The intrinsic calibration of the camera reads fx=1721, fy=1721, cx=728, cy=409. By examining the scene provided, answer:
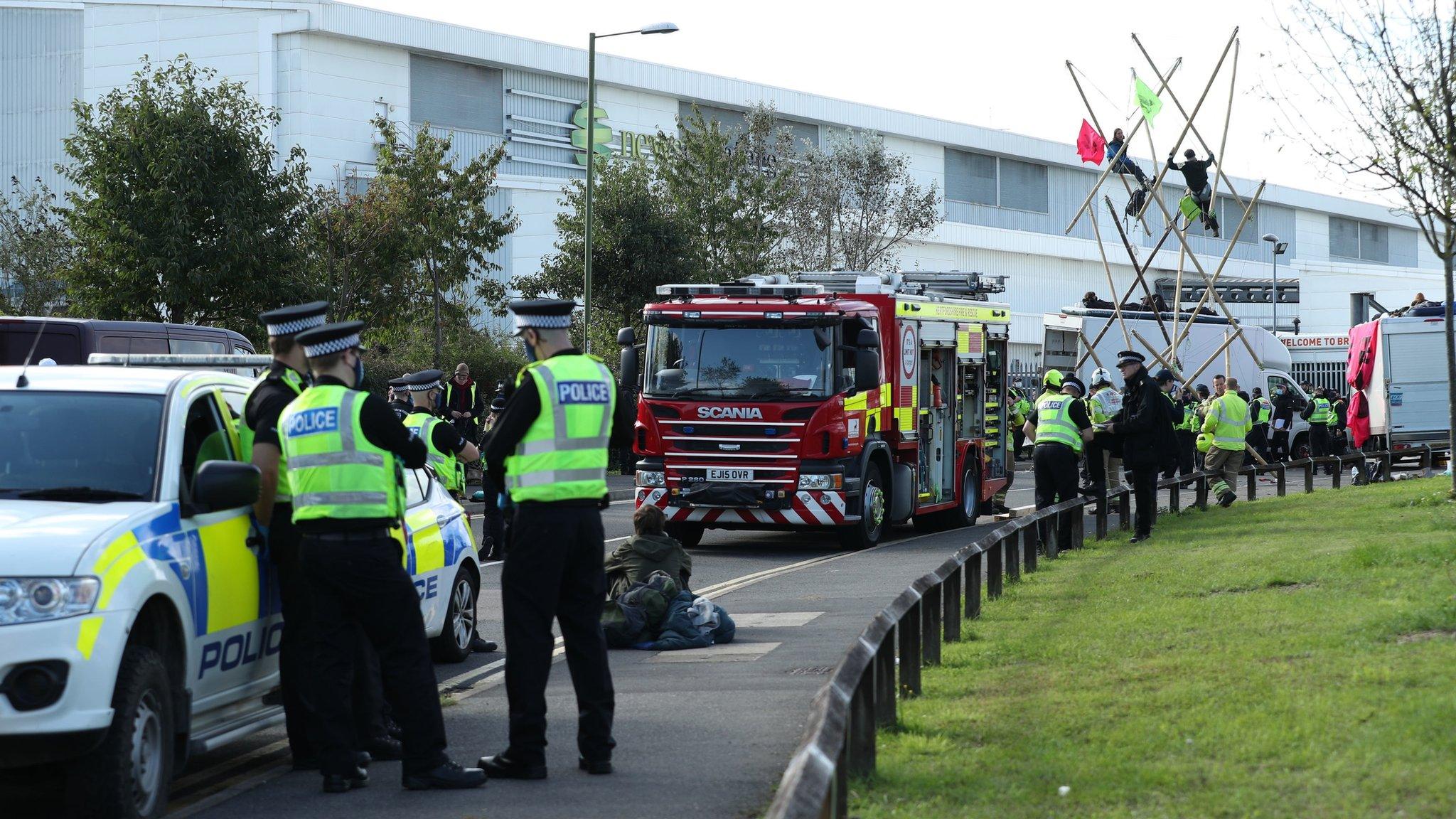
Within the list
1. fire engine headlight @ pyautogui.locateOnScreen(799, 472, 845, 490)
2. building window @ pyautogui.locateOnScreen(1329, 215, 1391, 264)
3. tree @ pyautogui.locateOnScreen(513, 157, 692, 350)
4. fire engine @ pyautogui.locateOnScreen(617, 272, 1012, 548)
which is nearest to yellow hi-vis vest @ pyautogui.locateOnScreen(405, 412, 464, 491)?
fire engine @ pyautogui.locateOnScreen(617, 272, 1012, 548)

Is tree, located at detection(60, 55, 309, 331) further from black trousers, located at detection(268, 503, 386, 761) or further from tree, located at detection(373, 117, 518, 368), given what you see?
black trousers, located at detection(268, 503, 386, 761)

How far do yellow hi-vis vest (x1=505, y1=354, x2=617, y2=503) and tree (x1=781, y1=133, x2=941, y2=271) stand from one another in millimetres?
39526

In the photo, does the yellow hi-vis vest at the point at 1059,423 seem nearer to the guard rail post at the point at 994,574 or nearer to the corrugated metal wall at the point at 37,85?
the guard rail post at the point at 994,574

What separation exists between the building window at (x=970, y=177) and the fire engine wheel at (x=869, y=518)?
174ft

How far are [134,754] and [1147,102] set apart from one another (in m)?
24.7

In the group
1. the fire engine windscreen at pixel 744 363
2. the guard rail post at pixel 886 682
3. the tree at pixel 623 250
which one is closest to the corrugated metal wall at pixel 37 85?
the tree at pixel 623 250

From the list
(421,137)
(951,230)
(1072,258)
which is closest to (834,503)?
(421,137)

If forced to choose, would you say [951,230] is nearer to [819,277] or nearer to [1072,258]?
[1072,258]

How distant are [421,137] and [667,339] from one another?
54.0 feet

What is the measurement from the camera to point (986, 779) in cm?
668

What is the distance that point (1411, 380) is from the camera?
30562mm

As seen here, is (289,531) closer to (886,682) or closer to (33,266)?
(886,682)

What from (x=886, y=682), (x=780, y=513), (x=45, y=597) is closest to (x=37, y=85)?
(x=780, y=513)

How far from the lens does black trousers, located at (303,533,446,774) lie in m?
6.90
